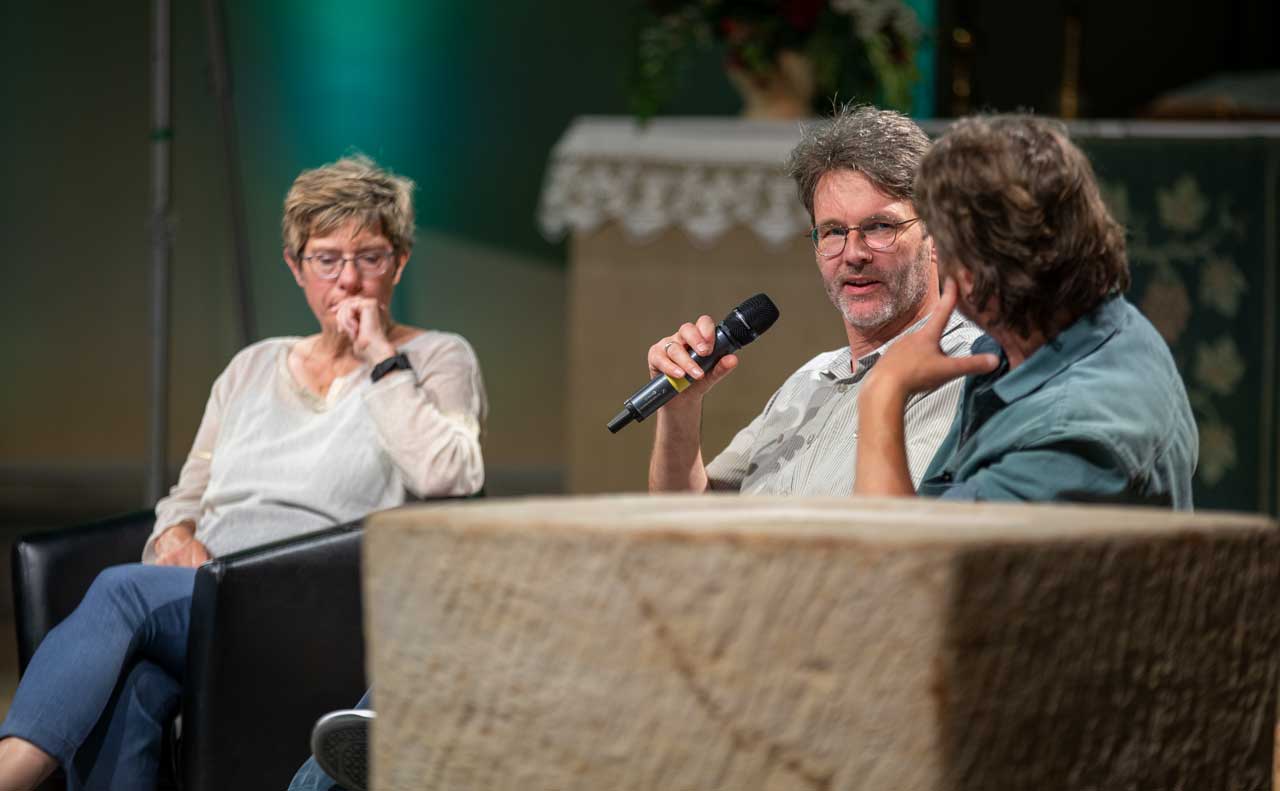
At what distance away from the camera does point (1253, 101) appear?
4.92 metres

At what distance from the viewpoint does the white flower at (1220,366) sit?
13.9ft

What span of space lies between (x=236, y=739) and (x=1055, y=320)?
1.34 m

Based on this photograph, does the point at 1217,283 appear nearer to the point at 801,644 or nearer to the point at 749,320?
the point at 749,320

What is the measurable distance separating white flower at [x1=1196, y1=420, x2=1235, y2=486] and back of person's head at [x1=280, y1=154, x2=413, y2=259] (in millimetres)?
2369

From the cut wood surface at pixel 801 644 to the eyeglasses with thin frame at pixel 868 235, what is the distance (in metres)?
0.94

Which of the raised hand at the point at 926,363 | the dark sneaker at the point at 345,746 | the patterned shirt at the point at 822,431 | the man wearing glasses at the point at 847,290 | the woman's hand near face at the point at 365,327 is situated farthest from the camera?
the woman's hand near face at the point at 365,327

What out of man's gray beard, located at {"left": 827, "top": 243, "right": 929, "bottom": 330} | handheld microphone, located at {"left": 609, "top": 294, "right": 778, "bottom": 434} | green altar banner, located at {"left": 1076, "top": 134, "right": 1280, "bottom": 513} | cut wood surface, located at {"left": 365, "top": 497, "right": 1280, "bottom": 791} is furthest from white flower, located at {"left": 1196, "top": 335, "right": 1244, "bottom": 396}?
cut wood surface, located at {"left": 365, "top": 497, "right": 1280, "bottom": 791}

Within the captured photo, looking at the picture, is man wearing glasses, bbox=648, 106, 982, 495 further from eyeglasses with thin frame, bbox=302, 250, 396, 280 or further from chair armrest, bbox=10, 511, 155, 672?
chair armrest, bbox=10, 511, 155, 672

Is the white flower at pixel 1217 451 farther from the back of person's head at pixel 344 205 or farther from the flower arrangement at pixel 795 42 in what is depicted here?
the back of person's head at pixel 344 205

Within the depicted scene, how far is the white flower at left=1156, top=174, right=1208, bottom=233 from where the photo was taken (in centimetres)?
425

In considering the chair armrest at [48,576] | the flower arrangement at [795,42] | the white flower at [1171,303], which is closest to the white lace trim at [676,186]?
the flower arrangement at [795,42]

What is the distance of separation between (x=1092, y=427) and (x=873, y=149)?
776mm

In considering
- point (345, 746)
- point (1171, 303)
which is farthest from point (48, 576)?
point (1171, 303)

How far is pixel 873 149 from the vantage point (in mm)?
2170
